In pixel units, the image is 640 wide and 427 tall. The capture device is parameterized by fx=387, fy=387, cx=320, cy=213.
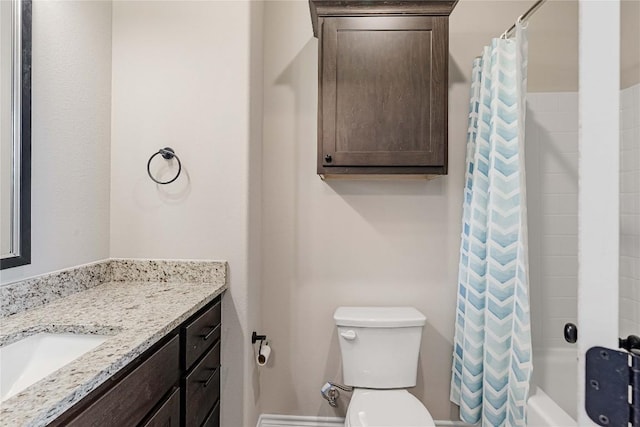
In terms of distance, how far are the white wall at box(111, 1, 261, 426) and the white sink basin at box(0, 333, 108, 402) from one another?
67 centimetres

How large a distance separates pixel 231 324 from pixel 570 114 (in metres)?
1.97

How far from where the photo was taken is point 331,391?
77.8 inches

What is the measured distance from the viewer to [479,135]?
1751 mm

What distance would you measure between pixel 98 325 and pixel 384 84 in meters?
1.43

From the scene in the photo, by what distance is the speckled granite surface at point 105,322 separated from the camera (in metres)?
0.67

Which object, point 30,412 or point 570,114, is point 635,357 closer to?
point 30,412

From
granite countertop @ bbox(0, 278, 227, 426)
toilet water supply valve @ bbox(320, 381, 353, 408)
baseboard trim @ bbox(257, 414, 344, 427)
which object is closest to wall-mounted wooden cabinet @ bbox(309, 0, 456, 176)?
granite countertop @ bbox(0, 278, 227, 426)

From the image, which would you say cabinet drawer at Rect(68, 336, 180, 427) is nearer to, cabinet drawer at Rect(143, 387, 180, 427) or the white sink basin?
cabinet drawer at Rect(143, 387, 180, 427)

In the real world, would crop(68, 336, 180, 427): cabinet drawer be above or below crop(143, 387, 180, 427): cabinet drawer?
above

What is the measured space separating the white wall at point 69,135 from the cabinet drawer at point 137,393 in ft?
1.78

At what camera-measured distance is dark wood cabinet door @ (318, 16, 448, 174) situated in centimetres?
172

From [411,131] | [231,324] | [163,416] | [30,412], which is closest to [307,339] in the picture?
[231,324]

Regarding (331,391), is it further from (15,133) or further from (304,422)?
(15,133)

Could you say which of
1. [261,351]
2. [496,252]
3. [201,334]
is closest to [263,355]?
[261,351]
